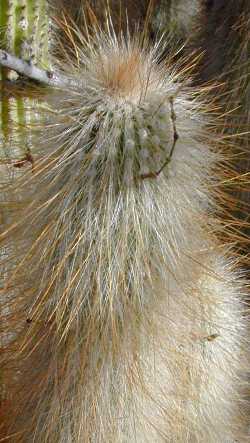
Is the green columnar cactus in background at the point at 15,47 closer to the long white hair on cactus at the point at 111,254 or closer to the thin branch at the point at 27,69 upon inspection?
the thin branch at the point at 27,69

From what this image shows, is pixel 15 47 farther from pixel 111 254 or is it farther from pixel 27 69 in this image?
pixel 111 254

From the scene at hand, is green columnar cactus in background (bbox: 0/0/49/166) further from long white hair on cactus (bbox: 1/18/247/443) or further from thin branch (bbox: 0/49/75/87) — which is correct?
long white hair on cactus (bbox: 1/18/247/443)

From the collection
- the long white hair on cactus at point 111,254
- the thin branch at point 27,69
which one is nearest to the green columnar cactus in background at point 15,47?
the thin branch at point 27,69

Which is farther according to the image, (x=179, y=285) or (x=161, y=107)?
(x=179, y=285)

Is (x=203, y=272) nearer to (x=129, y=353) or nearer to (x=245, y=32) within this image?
(x=129, y=353)

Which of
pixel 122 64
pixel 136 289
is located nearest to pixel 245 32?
pixel 122 64

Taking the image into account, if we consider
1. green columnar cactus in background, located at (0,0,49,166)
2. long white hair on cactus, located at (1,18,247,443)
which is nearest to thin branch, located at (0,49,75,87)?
green columnar cactus in background, located at (0,0,49,166)

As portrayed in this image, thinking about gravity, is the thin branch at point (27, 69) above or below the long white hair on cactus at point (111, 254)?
above

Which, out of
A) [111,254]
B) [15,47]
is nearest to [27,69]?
[15,47]
